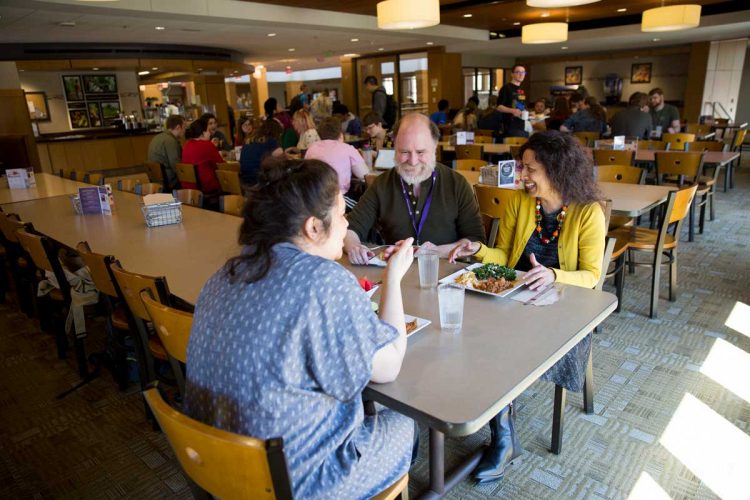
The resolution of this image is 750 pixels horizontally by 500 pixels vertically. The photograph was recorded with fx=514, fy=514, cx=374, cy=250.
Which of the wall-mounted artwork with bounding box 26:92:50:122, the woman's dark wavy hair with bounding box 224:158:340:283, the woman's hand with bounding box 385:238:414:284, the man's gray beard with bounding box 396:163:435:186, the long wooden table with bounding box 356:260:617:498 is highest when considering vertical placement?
the wall-mounted artwork with bounding box 26:92:50:122

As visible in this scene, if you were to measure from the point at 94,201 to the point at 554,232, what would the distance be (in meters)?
2.94

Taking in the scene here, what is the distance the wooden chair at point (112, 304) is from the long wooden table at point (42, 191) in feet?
6.55

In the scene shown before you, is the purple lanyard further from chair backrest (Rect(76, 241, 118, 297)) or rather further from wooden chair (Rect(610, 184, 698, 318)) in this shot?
wooden chair (Rect(610, 184, 698, 318))

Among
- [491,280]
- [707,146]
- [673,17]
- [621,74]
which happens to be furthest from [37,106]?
[621,74]

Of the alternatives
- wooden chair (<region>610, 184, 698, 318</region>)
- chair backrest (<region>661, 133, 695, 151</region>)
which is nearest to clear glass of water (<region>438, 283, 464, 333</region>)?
wooden chair (<region>610, 184, 698, 318</region>)

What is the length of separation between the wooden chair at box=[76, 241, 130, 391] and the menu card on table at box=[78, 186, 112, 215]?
2.79 ft

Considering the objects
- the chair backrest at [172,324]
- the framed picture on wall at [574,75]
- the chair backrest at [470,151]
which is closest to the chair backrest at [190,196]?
the chair backrest at [172,324]

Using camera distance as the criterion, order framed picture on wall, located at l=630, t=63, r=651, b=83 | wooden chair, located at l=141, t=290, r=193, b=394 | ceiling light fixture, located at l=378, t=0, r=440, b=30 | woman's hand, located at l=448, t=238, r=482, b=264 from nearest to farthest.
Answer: wooden chair, located at l=141, t=290, r=193, b=394
woman's hand, located at l=448, t=238, r=482, b=264
ceiling light fixture, located at l=378, t=0, r=440, b=30
framed picture on wall, located at l=630, t=63, r=651, b=83

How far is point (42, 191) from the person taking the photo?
453 centimetres

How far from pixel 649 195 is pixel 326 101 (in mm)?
7283

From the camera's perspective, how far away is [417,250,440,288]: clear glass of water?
5.72 feet

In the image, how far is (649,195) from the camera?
319 centimetres

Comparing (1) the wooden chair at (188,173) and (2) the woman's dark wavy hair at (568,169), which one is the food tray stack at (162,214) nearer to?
(2) the woman's dark wavy hair at (568,169)

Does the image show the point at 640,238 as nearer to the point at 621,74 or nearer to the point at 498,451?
the point at 498,451
